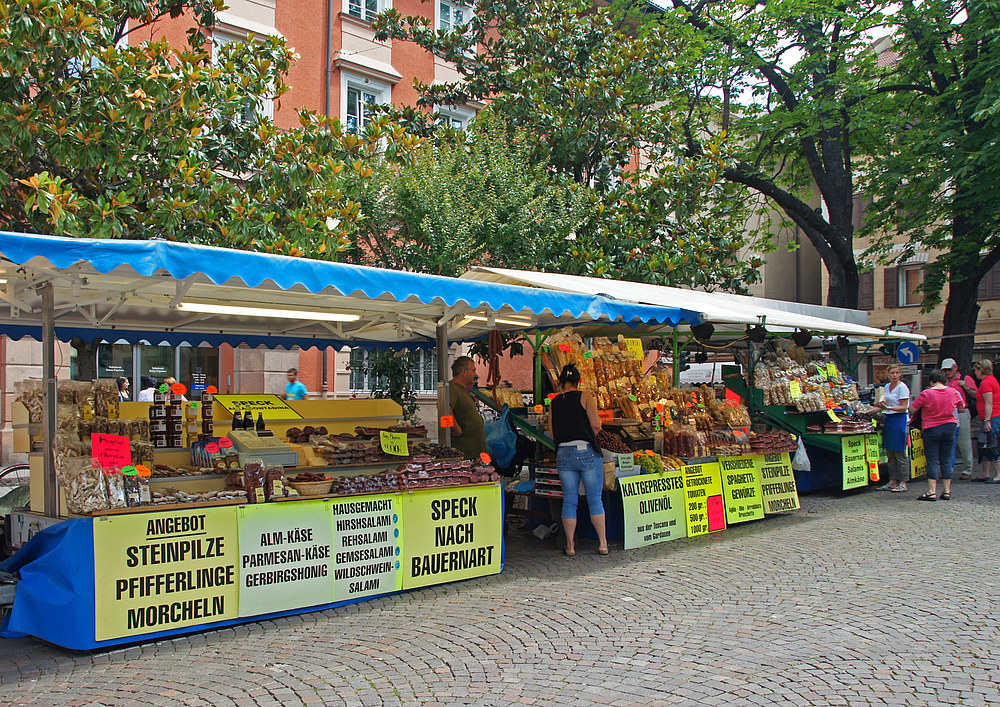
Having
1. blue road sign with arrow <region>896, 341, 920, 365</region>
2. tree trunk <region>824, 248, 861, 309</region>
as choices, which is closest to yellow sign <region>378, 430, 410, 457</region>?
blue road sign with arrow <region>896, 341, 920, 365</region>

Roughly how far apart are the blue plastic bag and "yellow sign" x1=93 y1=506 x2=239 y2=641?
4.59 meters

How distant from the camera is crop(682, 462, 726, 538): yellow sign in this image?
844 cm

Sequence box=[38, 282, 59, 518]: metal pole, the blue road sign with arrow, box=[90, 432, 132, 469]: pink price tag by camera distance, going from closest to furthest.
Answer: box=[90, 432, 132, 469]: pink price tag
box=[38, 282, 59, 518]: metal pole
the blue road sign with arrow

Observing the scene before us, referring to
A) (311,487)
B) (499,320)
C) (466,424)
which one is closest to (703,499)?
(466,424)

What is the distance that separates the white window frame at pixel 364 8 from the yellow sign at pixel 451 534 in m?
15.8

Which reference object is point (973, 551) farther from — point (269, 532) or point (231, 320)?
point (231, 320)

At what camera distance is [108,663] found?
15.2 feet

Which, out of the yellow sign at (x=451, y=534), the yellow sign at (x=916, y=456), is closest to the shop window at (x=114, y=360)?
the yellow sign at (x=451, y=534)

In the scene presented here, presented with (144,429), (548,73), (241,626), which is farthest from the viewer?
(548,73)

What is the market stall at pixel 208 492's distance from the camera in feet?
15.9

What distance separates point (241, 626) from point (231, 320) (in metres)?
4.48

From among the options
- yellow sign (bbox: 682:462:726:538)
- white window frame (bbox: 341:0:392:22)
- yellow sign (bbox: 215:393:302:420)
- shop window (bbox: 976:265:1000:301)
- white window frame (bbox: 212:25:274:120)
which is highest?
white window frame (bbox: 341:0:392:22)

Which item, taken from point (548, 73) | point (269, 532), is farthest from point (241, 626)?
point (548, 73)

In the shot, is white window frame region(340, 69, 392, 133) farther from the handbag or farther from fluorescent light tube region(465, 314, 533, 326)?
the handbag
